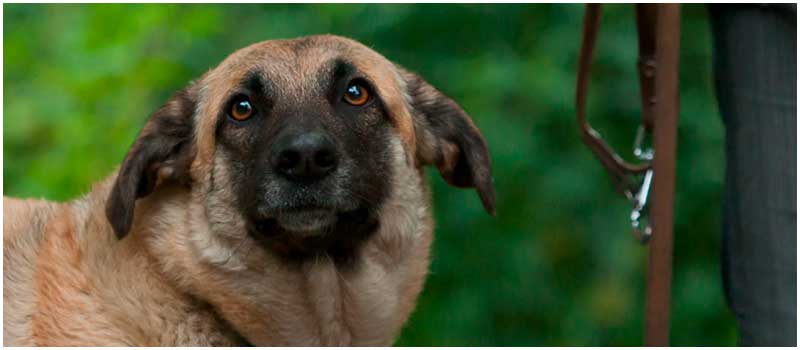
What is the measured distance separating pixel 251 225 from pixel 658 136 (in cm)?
140

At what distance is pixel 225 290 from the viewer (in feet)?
11.0

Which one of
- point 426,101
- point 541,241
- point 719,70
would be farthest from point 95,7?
point 719,70

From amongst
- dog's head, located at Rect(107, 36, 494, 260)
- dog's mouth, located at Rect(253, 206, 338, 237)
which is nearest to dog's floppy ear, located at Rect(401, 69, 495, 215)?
dog's head, located at Rect(107, 36, 494, 260)

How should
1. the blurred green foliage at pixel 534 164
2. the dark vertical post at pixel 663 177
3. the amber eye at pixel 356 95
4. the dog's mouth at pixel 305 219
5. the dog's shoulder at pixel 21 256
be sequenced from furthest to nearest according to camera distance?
the blurred green foliage at pixel 534 164 < the dark vertical post at pixel 663 177 < the amber eye at pixel 356 95 < the dog's shoulder at pixel 21 256 < the dog's mouth at pixel 305 219

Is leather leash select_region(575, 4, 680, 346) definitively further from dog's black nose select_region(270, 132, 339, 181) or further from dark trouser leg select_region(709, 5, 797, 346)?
dog's black nose select_region(270, 132, 339, 181)

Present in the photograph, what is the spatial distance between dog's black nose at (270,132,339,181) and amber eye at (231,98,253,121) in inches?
10.7

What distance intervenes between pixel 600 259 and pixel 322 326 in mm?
2425

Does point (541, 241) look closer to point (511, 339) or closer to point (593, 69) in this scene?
point (511, 339)

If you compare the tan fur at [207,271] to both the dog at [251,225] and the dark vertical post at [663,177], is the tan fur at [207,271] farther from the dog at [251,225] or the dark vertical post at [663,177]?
the dark vertical post at [663,177]

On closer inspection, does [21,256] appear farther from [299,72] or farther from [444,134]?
[444,134]

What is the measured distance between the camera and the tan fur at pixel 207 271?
130 inches

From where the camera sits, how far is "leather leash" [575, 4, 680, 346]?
11.7 feet

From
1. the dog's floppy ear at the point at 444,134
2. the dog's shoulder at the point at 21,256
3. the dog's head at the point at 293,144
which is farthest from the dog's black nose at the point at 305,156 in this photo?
the dog's shoulder at the point at 21,256

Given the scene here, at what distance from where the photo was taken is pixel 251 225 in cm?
336
